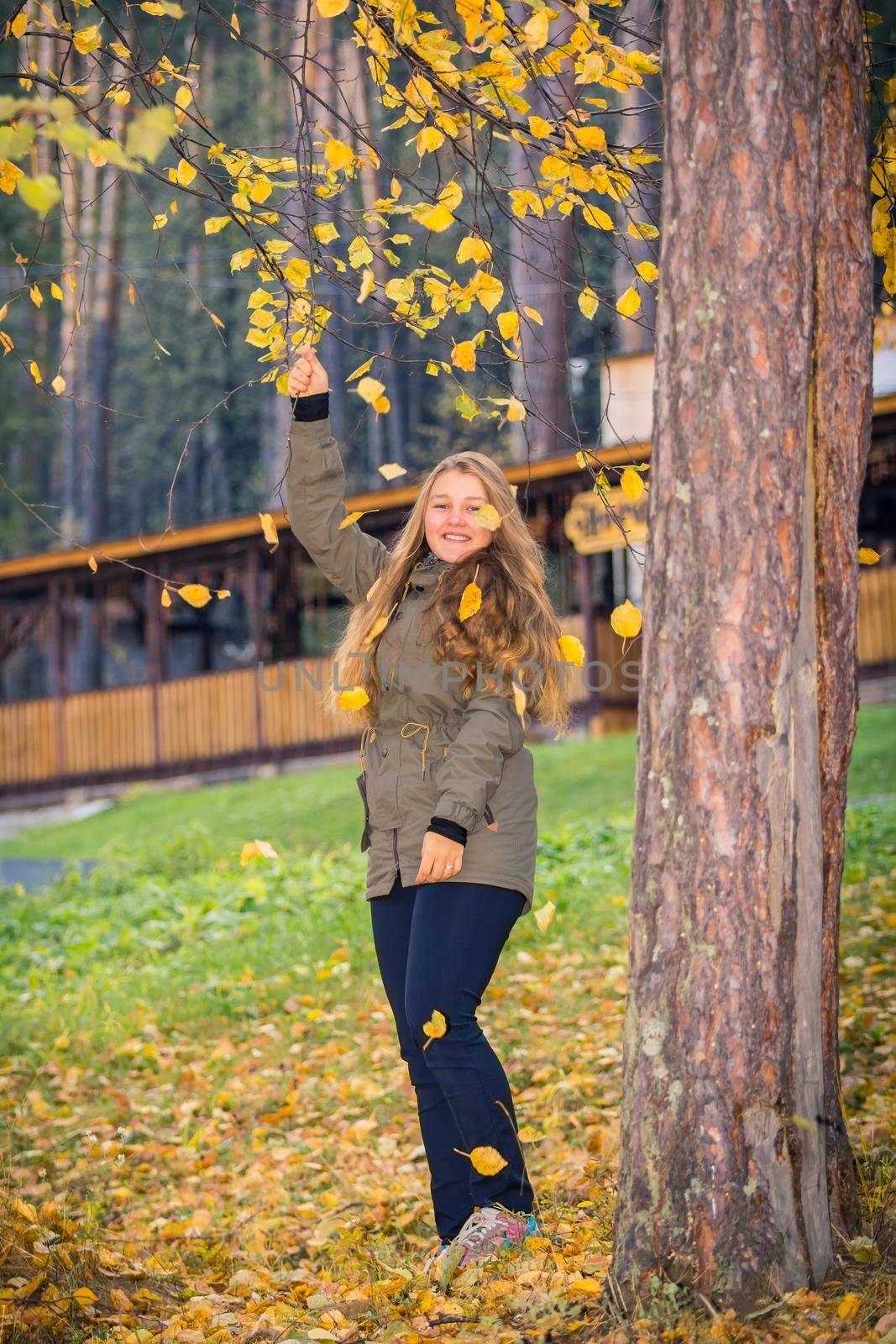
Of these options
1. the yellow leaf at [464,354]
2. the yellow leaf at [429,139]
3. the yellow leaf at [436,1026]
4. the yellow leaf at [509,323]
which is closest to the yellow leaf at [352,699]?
the yellow leaf at [436,1026]

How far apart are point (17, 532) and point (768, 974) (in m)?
34.0

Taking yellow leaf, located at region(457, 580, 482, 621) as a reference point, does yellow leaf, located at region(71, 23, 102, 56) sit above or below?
above

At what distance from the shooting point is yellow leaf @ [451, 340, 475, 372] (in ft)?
11.0

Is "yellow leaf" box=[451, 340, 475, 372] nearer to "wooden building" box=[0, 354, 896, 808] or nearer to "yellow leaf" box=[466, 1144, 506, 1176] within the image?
"yellow leaf" box=[466, 1144, 506, 1176]

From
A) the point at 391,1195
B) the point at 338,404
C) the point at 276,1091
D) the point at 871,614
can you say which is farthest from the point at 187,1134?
the point at 338,404

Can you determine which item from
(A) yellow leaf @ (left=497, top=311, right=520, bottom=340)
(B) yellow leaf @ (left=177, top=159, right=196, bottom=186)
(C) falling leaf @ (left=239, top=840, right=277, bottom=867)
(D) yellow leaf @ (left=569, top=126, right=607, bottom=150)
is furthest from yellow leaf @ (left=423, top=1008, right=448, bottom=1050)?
(B) yellow leaf @ (left=177, top=159, right=196, bottom=186)

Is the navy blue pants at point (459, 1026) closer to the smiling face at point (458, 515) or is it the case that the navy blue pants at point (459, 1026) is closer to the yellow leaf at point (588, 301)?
the smiling face at point (458, 515)

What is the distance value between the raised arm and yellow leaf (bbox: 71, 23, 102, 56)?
1.02 meters

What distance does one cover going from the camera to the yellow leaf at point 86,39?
344 cm

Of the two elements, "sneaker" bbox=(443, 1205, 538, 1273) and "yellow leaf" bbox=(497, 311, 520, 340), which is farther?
"yellow leaf" bbox=(497, 311, 520, 340)

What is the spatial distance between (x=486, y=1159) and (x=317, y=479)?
1761 mm

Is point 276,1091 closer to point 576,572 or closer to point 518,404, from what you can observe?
point 518,404

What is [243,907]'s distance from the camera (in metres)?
8.93

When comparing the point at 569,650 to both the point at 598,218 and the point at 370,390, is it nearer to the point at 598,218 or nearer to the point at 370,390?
the point at 370,390
